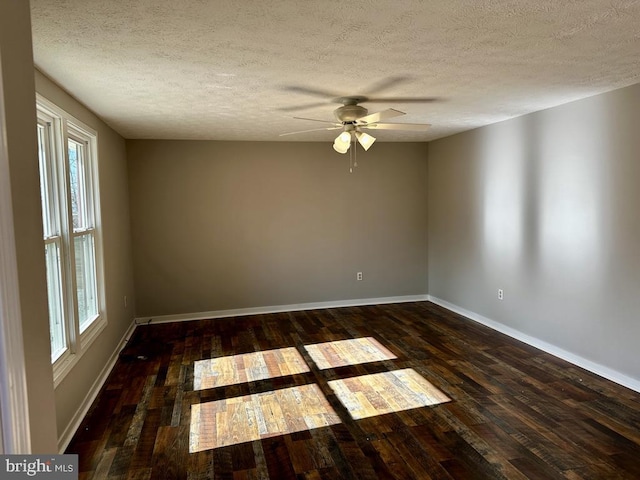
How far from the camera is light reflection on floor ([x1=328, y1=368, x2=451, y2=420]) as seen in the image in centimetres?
310

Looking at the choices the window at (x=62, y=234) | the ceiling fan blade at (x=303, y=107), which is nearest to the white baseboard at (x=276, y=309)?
the window at (x=62, y=234)

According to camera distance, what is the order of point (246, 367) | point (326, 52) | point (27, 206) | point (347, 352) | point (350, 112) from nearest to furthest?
→ point (27, 206), point (326, 52), point (350, 112), point (246, 367), point (347, 352)

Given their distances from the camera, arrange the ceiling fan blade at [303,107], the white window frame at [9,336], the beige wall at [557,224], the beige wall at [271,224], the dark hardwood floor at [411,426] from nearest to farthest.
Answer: the white window frame at [9,336]
the dark hardwood floor at [411,426]
the beige wall at [557,224]
the ceiling fan blade at [303,107]
the beige wall at [271,224]

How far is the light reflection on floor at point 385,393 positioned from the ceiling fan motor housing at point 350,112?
2.17m

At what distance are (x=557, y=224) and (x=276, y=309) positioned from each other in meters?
3.56

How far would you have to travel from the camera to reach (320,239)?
5.96 m

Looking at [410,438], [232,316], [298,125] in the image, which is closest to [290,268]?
[232,316]

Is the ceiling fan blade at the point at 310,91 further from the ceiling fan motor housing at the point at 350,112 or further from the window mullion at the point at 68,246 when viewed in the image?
the window mullion at the point at 68,246

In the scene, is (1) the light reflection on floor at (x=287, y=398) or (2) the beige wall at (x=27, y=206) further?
(1) the light reflection on floor at (x=287, y=398)

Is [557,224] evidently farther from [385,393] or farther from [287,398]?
[287,398]

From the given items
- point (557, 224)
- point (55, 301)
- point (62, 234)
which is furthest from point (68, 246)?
point (557, 224)

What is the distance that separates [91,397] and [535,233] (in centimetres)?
425

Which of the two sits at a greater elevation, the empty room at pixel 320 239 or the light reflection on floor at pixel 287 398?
the empty room at pixel 320 239

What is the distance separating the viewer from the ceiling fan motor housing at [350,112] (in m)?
3.46
